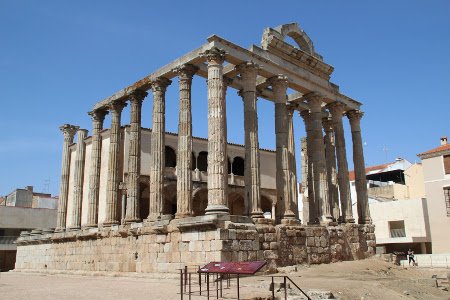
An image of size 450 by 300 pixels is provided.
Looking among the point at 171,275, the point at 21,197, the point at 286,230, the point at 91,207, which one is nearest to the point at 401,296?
the point at 286,230

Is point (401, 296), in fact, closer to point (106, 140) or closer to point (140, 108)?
point (140, 108)

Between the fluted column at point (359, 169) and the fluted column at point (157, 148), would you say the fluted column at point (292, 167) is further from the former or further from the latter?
the fluted column at point (157, 148)

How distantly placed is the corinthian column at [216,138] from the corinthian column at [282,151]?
321cm

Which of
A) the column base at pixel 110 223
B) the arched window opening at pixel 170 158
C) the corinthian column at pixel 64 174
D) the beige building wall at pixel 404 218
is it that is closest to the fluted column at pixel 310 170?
the arched window opening at pixel 170 158

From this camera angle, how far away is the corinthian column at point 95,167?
2386cm

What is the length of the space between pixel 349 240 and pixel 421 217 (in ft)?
48.9

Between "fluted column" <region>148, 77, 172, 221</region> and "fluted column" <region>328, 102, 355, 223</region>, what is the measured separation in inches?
372

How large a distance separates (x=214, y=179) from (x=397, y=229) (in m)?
23.6

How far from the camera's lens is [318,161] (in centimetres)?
2220

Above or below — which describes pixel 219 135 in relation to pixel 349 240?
above

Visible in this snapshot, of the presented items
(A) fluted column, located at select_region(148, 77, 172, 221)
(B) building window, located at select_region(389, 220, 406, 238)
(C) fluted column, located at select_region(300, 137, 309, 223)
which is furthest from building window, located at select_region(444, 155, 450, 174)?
(A) fluted column, located at select_region(148, 77, 172, 221)

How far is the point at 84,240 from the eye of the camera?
74.9 feet

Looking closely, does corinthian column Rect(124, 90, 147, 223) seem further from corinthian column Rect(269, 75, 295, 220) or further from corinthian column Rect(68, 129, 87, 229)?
corinthian column Rect(269, 75, 295, 220)

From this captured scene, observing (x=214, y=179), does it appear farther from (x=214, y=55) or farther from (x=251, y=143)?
(x=214, y=55)
